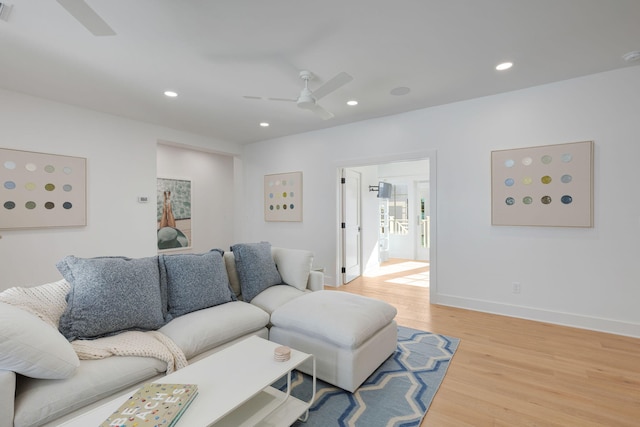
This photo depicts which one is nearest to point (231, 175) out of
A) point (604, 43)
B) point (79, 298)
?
point (79, 298)

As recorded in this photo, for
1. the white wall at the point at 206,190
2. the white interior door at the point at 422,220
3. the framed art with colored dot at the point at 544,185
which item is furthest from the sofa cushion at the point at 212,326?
the white interior door at the point at 422,220

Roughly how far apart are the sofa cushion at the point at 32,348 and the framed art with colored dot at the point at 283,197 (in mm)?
3727

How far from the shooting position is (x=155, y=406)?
1.14 m

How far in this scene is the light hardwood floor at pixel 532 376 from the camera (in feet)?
5.57

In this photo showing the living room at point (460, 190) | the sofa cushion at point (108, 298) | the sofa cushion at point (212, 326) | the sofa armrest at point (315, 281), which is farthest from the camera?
the sofa armrest at point (315, 281)

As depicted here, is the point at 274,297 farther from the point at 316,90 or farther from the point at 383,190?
the point at 383,190

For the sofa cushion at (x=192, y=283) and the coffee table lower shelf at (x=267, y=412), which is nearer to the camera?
the coffee table lower shelf at (x=267, y=412)

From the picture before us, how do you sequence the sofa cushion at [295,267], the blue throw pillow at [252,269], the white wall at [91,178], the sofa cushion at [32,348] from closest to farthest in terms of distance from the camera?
the sofa cushion at [32,348] → the blue throw pillow at [252,269] → the sofa cushion at [295,267] → the white wall at [91,178]

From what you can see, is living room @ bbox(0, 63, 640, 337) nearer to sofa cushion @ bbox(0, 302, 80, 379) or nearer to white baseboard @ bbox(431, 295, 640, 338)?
white baseboard @ bbox(431, 295, 640, 338)

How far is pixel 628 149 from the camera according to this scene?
8.91 ft

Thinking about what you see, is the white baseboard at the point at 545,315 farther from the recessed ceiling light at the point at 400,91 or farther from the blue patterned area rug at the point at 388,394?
the recessed ceiling light at the point at 400,91

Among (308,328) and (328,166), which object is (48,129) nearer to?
(328,166)

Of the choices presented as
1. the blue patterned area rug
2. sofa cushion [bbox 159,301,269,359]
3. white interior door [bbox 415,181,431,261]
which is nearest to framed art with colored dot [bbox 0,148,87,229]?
sofa cushion [bbox 159,301,269,359]

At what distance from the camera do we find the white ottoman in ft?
6.19
